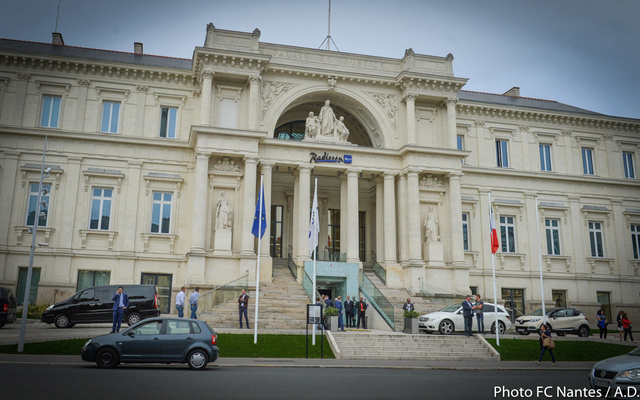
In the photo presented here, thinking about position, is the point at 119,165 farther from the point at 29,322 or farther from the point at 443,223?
the point at 443,223

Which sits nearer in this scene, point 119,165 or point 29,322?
point 29,322

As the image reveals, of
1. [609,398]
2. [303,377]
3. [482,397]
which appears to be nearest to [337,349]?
[303,377]

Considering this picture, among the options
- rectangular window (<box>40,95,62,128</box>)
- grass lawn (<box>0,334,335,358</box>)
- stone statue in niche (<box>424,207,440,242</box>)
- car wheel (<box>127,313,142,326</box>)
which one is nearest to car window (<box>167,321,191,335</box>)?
grass lawn (<box>0,334,335,358</box>)

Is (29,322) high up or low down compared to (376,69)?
down

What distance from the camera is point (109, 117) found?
35.7m

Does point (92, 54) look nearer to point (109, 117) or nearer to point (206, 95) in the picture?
point (109, 117)

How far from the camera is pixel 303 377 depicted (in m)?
14.1

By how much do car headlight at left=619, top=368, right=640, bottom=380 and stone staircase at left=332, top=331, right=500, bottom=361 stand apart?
10.8 metres

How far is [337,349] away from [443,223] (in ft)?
60.1

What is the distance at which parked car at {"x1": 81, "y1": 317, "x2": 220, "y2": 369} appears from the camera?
49.1 ft

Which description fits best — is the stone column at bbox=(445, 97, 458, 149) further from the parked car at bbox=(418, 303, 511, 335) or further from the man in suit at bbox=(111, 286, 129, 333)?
the man in suit at bbox=(111, 286, 129, 333)

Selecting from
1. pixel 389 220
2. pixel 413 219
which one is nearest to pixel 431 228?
pixel 413 219

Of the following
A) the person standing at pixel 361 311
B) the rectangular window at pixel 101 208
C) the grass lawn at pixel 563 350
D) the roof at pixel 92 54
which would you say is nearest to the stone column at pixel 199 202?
the rectangular window at pixel 101 208

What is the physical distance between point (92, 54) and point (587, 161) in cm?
3944
